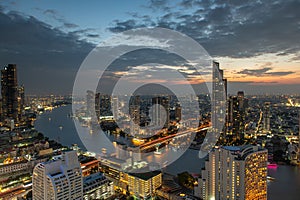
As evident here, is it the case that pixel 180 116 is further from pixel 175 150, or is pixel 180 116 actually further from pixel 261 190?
pixel 261 190

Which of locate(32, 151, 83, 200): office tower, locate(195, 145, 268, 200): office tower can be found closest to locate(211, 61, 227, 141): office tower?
locate(195, 145, 268, 200): office tower

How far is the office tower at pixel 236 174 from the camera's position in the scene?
2.63 meters

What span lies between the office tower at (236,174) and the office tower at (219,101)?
4.30 meters

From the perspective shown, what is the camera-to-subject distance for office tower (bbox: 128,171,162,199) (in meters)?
3.35

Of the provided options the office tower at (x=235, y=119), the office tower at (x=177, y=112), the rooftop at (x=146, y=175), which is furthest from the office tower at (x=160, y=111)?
the rooftop at (x=146, y=175)

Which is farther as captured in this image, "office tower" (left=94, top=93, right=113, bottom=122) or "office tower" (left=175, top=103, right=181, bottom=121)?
"office tower" (left=94, top=93, right=113, bottom=122)

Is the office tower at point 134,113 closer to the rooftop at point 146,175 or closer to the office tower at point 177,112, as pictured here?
the office tower at point 177,112

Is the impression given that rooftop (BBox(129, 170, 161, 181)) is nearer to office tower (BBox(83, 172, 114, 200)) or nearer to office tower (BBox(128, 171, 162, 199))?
office tower (BBox(128, 171, 162, 199))

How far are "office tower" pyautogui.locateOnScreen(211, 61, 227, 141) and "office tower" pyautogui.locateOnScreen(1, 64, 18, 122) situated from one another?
8.98 m

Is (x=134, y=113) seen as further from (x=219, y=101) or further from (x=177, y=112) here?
(x=219, y=101)

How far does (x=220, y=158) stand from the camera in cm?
276

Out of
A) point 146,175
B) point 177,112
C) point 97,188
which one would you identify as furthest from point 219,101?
point 97,188

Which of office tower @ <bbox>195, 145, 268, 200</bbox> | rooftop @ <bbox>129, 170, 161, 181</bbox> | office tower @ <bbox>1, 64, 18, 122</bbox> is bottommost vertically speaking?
rooftop @ <bbox>129, 170, 161, 181</bbox>

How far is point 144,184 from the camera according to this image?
131 inches
